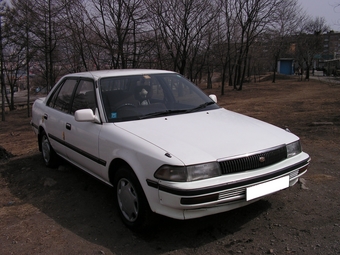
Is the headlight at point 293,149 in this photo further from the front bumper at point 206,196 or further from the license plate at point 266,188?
the front bumper at point 206,196

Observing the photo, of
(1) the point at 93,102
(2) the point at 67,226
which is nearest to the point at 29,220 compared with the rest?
(2) the point at 67,226

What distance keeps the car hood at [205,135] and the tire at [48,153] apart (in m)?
2.07

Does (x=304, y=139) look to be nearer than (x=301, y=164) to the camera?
No

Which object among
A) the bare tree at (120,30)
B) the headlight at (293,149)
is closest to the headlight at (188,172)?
the headlight at (293,149)

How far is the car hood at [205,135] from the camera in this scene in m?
2.78

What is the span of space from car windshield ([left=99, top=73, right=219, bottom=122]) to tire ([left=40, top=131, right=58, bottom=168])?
1.70 metres

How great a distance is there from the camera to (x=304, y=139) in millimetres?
6379

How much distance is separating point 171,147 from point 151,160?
0.21 metres

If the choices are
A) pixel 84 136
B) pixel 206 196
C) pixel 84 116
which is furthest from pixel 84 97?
pixel 206 196

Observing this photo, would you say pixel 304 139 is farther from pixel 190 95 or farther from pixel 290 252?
pixel 290 252

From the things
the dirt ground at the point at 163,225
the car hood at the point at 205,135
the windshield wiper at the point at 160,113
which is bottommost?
the dirt ground at the point at 163,225

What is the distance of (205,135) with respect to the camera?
311cm

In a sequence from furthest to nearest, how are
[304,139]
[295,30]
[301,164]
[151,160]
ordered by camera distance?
[295,30] < [304,139] < [301,164] < [151,160]

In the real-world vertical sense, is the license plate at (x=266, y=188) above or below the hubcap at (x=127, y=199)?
above
